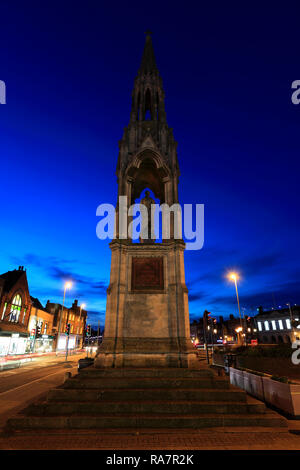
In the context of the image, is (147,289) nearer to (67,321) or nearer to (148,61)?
(148,61)

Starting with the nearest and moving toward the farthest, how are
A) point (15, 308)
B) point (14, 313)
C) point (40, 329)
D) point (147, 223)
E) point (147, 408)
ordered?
point (147, 408)
point (147, 223)
point (14, 313)
point (15, 308)
point (40, 329)

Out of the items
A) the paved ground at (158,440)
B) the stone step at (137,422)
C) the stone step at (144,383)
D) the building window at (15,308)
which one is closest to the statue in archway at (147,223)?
the stone step at (144,383)

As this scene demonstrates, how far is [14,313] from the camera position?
1738 inches

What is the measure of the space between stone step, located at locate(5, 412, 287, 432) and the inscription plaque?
18.3ft

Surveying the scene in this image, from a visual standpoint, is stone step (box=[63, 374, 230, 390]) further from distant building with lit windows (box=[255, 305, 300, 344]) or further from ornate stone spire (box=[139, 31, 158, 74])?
distant building with lit windows (box=[255, 305, 300, 344])

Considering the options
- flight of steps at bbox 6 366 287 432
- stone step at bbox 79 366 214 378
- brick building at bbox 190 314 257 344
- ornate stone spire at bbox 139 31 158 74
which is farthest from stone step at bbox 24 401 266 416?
brick building at bbox 190 314 257 344

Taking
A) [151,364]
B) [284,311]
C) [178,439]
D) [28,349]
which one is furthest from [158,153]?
[284,311]

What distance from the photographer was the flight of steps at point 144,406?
6.51m

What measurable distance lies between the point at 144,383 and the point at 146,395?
658mm

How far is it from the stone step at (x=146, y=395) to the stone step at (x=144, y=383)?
1.55ft

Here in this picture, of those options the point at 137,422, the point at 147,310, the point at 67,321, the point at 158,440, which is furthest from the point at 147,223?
the point at 67,321

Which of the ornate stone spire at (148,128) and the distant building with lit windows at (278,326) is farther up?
the ornate stone spire at (148,128)

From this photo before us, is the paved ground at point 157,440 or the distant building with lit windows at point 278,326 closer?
the paved ground at point 157,440

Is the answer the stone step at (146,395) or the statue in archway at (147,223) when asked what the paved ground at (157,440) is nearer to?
the stone step at (146,395)
